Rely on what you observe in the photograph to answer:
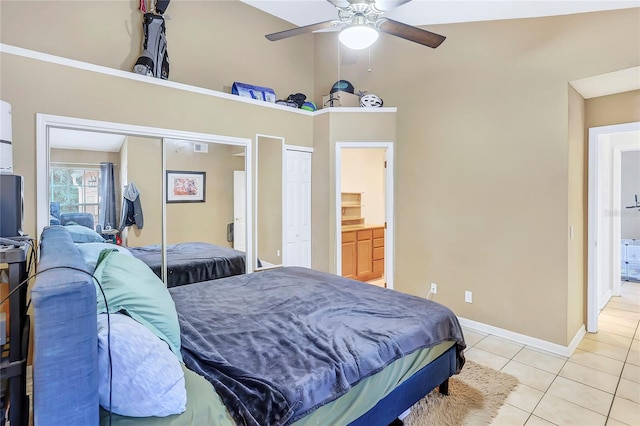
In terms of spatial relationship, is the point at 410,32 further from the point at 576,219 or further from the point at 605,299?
the point at 605,299

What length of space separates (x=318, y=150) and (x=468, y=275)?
2.38 m

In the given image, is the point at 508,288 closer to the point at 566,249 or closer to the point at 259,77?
the point at 566,249

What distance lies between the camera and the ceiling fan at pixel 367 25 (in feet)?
7.38

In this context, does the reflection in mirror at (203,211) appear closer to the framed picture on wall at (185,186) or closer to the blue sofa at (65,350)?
the framed picture on wall at (185,186)

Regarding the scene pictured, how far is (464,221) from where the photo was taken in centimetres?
372

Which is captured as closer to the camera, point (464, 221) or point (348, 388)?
point (348, 388)

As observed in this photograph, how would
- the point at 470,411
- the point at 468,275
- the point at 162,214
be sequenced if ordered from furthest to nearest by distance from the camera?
the point at 468,275 → the point at 162,214 → the point at 470,411

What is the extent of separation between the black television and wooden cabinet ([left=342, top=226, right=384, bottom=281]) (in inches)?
157

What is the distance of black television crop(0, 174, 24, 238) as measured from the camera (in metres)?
1.54

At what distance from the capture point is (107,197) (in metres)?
3.12

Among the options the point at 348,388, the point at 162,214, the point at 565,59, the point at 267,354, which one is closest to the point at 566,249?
the point at 565,59

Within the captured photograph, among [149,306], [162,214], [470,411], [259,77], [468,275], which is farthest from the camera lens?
[259,77]

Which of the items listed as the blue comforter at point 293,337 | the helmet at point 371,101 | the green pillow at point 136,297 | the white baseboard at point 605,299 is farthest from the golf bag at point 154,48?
the white baseboard at point 605,299

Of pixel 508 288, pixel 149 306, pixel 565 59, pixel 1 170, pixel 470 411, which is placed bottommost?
pixel 470 411
